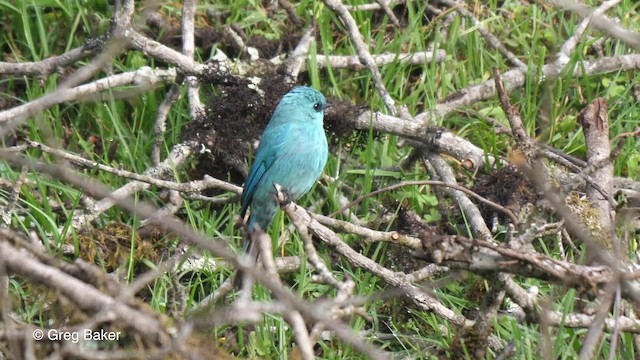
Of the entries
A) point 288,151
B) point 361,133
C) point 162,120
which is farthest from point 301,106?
→ point 162,120

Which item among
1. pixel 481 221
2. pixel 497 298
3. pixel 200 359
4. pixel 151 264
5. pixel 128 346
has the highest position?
pixel 200 359

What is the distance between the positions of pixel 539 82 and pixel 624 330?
90.9 inches

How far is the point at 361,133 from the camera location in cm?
526

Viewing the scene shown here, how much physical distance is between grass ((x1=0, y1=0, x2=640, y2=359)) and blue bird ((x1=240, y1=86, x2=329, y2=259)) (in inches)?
6.0

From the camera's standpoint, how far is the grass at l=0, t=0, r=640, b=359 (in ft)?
13.5

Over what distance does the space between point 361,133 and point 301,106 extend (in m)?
0.49

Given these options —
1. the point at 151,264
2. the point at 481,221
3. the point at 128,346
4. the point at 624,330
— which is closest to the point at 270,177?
the point at 151,264

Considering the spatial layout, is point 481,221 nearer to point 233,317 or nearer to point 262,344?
point 262,344

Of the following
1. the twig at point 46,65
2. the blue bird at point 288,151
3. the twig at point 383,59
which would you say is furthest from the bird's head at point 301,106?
the twig at point 46,65

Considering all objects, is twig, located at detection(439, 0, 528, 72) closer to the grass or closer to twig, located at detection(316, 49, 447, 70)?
the grass

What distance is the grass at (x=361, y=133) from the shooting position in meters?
4.11

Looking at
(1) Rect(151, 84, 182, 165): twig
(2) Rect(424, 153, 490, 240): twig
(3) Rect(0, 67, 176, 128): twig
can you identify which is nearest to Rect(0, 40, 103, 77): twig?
(3) Rect(0, 67, 176, 128): twig

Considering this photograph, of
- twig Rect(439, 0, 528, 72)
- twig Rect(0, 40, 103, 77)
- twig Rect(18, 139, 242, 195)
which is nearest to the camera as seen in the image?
twig Rect(18, 139, 242, 195)

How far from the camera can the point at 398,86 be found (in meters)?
5.63
